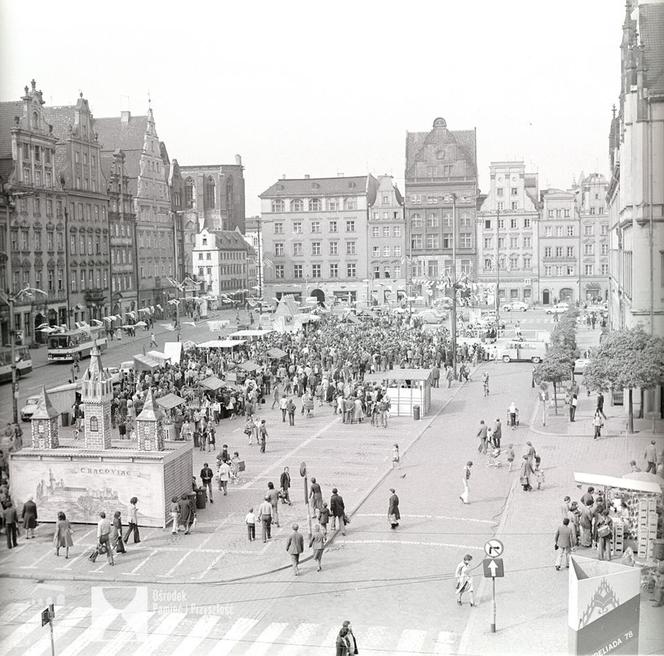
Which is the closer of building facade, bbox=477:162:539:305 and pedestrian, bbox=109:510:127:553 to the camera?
pedestrian, bbox=109:510:127:553

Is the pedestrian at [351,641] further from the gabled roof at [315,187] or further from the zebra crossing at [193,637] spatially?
the gabled roof at [315,187]

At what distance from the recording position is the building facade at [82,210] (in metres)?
73.2

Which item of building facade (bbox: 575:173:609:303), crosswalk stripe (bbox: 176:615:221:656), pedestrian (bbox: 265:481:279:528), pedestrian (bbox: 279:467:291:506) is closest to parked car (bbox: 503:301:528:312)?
building facade (bbox: 575:173:609:303)

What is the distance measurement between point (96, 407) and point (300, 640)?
10.0m

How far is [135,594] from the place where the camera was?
19.4 meters

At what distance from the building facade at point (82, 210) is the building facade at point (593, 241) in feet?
162

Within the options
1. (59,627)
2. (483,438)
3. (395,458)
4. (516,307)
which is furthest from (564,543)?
(516,307)

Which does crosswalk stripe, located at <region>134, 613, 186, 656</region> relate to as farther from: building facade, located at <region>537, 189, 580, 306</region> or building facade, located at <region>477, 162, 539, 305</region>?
building facade, located at <region>537, 189, 580, 306</region>

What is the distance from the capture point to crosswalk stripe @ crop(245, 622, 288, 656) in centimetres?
1623

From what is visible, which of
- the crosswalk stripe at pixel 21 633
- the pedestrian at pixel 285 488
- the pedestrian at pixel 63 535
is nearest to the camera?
the crosswalk stripe at pixel 21 633

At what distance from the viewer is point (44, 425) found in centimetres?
2459

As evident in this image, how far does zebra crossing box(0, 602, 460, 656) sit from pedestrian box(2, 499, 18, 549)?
4.38m

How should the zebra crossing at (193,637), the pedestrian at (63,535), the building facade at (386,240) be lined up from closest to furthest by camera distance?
the zebra crossing at (193,637) → the pedestrian at (63,535) → the building facade at (386,240)

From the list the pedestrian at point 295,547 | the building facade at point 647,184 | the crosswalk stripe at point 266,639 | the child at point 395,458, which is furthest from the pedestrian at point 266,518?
the building facade at point 647,184
